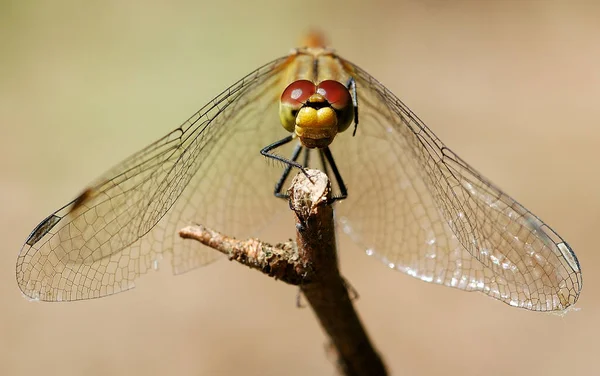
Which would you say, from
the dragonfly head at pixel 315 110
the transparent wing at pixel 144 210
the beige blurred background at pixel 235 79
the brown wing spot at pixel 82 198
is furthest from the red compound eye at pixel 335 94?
the beige blurred background at pixel 235 79

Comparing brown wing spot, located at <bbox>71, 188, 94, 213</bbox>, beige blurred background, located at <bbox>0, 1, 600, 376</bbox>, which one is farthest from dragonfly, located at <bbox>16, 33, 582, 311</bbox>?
beige blurred background, located at <bbox>0, 1, 600, 376</bbox>

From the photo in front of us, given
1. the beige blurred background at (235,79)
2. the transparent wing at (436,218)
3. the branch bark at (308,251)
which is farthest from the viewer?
the beige blurred background at (235,79)

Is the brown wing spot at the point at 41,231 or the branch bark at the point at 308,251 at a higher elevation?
the brown wing spot at the point at 41,231

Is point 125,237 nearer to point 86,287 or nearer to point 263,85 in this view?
point 86,287

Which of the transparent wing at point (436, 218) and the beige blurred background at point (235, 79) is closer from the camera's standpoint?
the transparent wing at point (436, 218)

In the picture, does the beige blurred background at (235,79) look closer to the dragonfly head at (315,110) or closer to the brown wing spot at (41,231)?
the brown wing spot at (41,231)

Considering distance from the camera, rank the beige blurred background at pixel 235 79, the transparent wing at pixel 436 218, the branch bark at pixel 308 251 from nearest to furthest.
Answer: the branch bark at pixel 308 251, the transparent wing at pixel 436 218, the beige blurred background at pixel 235 79

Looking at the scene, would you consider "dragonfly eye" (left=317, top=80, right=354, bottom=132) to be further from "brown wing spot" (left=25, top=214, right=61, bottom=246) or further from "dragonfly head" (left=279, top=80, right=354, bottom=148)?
"brown wing spot" (left=25, top=214, right=61, bottom=246)

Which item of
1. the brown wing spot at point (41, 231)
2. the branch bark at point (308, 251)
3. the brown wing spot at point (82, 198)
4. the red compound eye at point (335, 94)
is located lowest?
the branch bark at point (308, 251)
